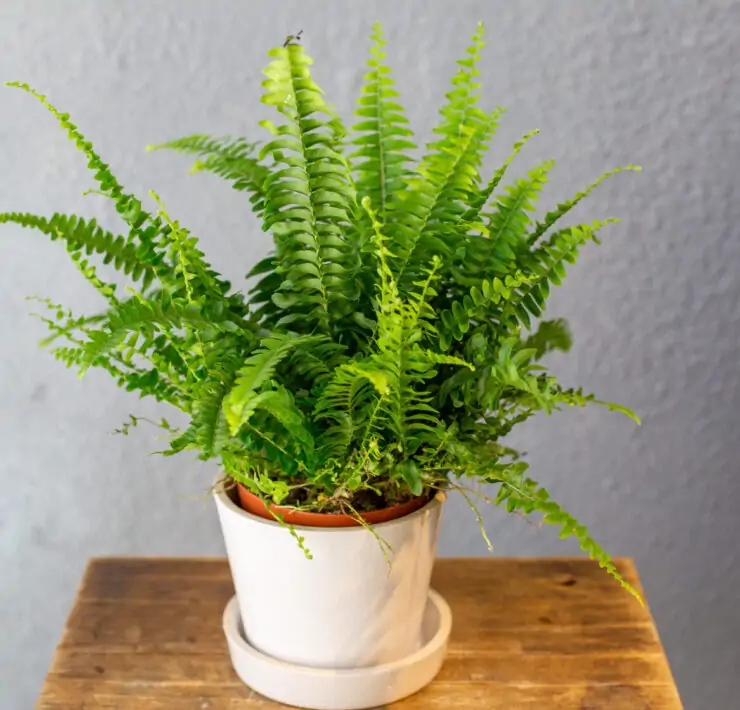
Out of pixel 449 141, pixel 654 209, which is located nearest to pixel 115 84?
pixel 449 141

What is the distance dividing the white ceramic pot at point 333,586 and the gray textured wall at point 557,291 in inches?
18.2

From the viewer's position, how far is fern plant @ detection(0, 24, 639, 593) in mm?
579

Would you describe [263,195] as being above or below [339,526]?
above

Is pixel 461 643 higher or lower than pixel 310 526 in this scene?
lower

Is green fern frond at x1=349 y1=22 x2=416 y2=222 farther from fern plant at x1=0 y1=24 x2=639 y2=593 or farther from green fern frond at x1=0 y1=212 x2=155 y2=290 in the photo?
green fern frond at x1=0 y1=212 x2=155 y2=290

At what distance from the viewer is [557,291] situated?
107cm

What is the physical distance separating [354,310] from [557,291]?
0.48 meters

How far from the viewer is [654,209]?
1047 mm

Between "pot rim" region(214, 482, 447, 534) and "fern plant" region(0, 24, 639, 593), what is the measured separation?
0.02m

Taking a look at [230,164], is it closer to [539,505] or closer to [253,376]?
[253,376]

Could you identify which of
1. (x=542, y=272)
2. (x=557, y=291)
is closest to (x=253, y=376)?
(x=542, y=272)

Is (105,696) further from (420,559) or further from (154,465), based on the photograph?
(154,465)

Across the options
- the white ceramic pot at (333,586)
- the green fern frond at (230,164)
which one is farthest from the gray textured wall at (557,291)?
the white ceramic pot at (333,586)

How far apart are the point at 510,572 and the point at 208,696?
348mm
